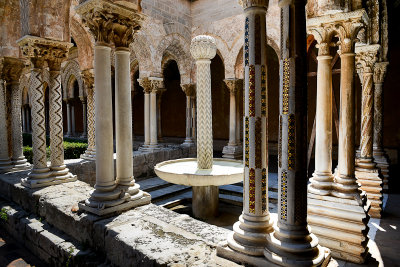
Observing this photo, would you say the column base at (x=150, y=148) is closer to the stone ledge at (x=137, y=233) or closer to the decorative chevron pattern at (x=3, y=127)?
the decorative chevron pattern at (x=3, y=127)

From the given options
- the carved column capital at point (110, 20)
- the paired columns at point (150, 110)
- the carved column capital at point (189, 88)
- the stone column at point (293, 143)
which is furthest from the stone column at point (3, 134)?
the carved column capital at point (189, 88)

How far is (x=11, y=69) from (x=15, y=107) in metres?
0.80

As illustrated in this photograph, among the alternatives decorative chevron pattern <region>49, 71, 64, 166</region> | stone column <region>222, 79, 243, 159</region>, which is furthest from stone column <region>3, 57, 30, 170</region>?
stone column <region>222, 79, 243, 159</region>

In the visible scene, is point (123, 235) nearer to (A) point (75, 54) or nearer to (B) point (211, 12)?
(B) point (211, 12)

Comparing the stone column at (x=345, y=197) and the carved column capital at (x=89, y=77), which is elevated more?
the carved column capital at (x=89, y=77)

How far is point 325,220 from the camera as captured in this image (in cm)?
349

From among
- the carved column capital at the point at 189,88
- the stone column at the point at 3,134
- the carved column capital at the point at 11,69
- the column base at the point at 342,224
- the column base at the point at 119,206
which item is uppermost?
the carved column capital at the point at 189,88

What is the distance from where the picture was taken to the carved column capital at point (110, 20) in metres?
3.15

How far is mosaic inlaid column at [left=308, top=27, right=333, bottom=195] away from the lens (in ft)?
12.0

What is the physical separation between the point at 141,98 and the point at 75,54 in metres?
4.57

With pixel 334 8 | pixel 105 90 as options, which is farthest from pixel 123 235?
pixel 334 8

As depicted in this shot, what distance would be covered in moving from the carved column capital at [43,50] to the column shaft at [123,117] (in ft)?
6.34

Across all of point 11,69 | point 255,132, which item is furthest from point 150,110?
point 255,132

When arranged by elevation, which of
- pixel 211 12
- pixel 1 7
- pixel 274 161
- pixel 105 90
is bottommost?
pixel 274 161
